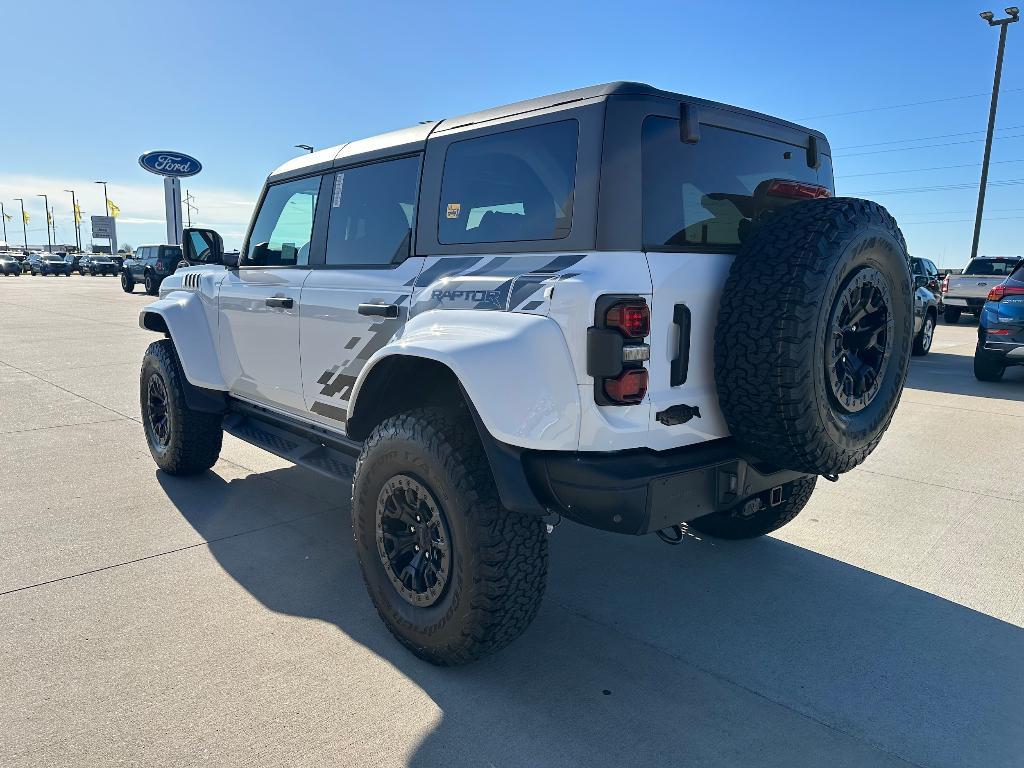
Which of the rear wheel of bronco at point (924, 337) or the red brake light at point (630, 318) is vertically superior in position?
the red brake light at point (630, 318)

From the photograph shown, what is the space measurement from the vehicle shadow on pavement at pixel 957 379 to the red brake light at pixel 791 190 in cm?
627

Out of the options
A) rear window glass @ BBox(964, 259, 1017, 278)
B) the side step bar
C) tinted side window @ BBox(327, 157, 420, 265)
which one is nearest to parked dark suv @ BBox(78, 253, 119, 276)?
rear window glass @ BBox(964, 259, 1017, 278)

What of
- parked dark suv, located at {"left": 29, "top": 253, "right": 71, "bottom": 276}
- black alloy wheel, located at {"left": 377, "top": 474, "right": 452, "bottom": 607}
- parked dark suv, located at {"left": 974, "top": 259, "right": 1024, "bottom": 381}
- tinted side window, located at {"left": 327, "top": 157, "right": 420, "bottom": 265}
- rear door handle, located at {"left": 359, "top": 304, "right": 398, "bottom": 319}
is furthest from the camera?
parked dark suv, located at {"left": 29, "top": 253, "right": 71, "bottom": 276}

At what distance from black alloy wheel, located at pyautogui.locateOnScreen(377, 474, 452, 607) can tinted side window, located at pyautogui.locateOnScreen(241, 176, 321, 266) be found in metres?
1.65

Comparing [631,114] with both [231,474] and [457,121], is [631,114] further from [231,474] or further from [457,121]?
[231,474]

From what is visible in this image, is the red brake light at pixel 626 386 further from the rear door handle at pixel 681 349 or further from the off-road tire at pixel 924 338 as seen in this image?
the off-road tire at pixel 924 338

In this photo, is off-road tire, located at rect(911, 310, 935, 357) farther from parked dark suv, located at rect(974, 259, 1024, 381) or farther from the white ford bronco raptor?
the white ford bronco raptor

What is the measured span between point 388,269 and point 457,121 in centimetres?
69

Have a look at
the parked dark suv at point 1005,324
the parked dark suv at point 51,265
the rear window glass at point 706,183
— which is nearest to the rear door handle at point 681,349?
the rear window glass at point 706,183

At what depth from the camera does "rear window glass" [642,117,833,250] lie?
8.00 feet

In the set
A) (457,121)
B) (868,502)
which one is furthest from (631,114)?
(868,502)

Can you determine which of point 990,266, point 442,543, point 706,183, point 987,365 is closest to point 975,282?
point 990,266

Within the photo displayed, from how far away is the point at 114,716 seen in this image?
7.72 ft

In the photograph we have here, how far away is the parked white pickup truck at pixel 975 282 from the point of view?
683 inches
